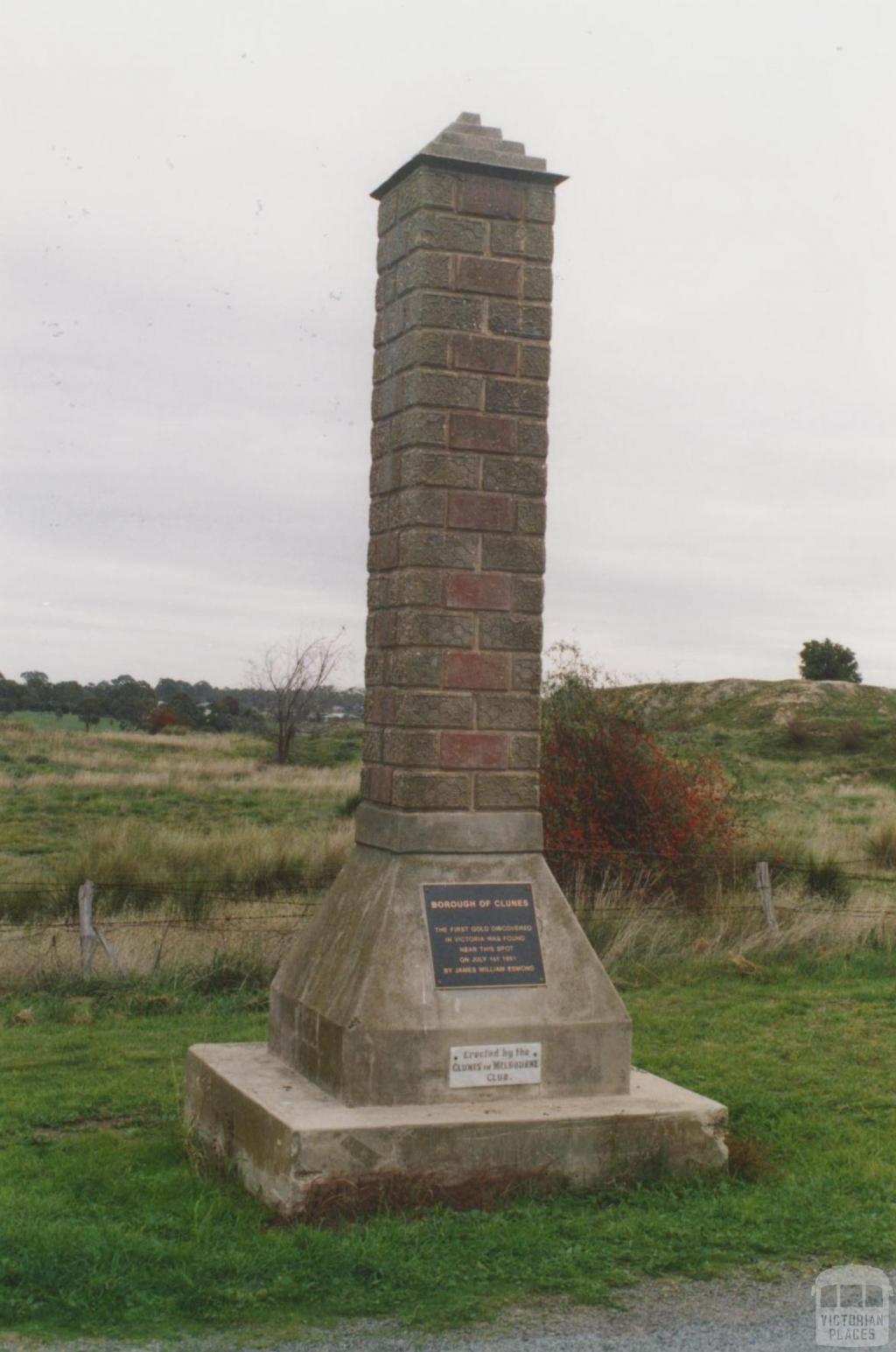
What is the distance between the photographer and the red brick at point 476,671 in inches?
268

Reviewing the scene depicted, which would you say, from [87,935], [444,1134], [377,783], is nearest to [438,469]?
[377,783]

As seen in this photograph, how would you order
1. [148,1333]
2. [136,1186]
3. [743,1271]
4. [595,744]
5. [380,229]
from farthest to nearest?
[595,744] < [380,229] < [136,1186] < [743,1271] < [148,1333]

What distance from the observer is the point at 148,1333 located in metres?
4.86

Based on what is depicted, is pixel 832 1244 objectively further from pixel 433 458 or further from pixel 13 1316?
pixel 433 458

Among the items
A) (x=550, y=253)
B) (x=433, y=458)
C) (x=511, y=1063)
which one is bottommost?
(x=511, y=1063)

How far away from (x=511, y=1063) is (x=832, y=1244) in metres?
1.49

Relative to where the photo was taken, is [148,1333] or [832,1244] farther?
[832,1244]

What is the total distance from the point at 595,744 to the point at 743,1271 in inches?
442

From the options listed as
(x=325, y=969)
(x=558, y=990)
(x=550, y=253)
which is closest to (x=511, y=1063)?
(x=558, y=990)

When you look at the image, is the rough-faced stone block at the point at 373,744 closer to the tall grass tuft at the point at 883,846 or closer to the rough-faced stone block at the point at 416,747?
the rough-faced stone block at the point at 416,747

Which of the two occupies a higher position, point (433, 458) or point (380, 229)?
point (380, 229)

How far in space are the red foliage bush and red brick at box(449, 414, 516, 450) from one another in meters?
9.05

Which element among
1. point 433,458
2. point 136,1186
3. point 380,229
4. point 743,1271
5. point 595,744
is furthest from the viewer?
point 595,744

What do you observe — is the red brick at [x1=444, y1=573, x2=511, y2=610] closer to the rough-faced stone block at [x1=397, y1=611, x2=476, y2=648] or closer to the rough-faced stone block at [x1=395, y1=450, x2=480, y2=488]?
the rough-faced stone block at [x1=397, y1=611, x2=476, y2=648]
